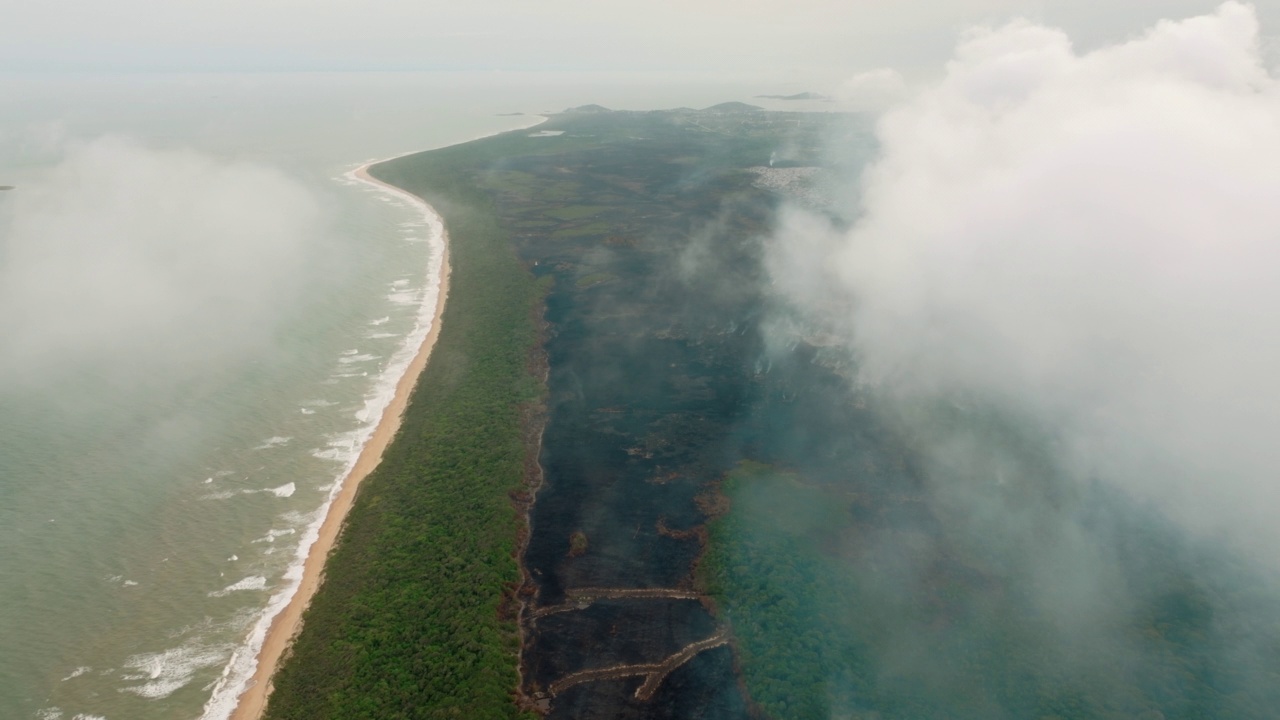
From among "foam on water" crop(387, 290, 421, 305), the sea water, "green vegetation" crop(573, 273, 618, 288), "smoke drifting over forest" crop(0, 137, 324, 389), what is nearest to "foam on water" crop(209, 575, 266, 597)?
the sea water

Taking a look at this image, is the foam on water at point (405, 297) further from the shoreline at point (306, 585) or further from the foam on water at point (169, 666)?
the foam on water at point (169, 666)

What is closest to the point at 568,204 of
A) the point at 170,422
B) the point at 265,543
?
the point at 170,422

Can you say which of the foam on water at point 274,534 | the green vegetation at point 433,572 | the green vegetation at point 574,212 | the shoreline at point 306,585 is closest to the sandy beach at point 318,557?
the shoreline at point 306,585

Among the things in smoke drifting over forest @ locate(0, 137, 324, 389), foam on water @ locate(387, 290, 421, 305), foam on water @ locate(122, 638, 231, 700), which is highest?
smoke drifting over forest @ locate(0, 137, 324, 389)

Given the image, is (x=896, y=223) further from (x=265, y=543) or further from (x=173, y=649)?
(x=173, y=649)

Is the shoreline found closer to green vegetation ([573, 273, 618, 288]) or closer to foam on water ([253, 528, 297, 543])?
foam on water ([253, 528, 297, 543])

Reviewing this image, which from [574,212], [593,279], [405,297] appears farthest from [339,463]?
[574,212]
